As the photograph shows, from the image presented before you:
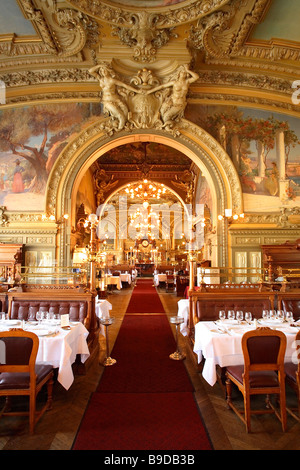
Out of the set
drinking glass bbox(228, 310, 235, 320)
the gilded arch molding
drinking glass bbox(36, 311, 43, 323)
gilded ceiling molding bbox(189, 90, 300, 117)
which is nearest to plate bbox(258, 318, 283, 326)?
drinking glass bbox(228, 310, 235, 320)

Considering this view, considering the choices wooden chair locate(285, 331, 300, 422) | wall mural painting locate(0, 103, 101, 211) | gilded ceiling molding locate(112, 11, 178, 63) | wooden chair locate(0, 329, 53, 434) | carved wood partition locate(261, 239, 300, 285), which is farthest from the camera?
wall mural painting locate(0, 103, 101, 211)

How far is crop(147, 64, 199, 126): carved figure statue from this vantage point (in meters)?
9.31

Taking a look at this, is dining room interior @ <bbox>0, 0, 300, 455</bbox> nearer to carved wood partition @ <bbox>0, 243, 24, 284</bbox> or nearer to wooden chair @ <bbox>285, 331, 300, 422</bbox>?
carved wood partition @ <bbox>0, 243, 24, 284</bbox>

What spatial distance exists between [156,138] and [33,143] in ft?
15.4

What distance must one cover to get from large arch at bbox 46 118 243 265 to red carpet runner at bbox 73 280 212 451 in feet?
20.0

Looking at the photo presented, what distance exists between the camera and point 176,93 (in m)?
9.66

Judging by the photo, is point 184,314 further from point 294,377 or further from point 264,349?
point 264,349

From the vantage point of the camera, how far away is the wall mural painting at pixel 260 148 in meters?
10.5

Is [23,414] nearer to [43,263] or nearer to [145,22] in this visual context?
[43,263]

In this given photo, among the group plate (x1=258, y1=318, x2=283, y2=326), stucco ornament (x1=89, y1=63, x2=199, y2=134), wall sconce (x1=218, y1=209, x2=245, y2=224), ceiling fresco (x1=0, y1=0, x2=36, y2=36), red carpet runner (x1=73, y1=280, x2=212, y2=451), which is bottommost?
red carpet runner (x1=73, y1=280, x2=212, y2=451)

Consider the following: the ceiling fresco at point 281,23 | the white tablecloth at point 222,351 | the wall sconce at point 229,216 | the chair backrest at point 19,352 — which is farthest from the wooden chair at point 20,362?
the ceiling fresco at point 281,23

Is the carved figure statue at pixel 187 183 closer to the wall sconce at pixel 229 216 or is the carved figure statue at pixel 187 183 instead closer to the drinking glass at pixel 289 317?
the wall sconce at pixel 229 216

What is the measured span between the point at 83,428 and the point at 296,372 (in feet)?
7.81

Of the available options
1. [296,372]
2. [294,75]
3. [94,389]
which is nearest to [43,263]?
[94,389]
